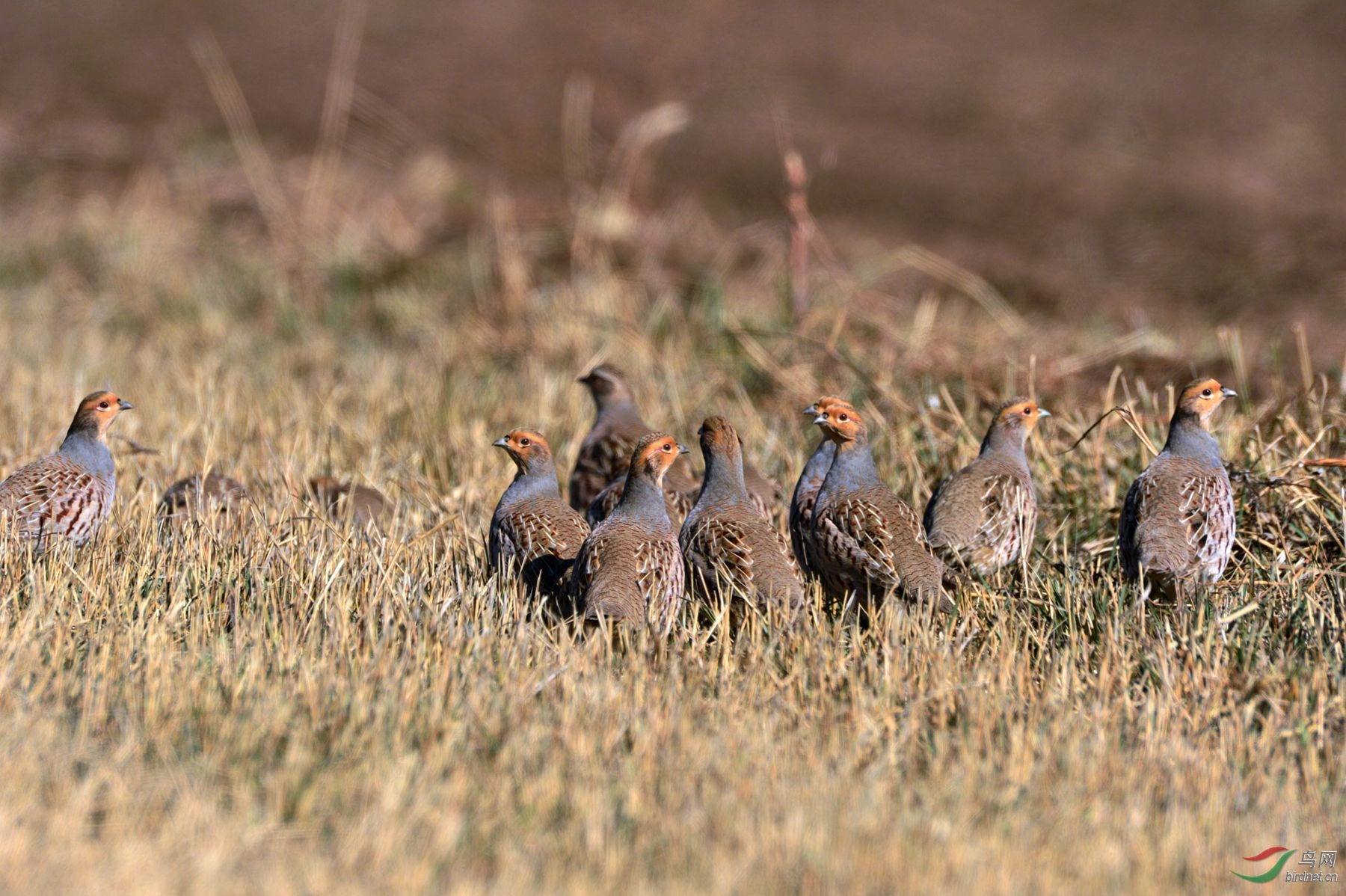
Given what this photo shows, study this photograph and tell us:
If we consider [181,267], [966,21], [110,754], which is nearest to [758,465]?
[110,754]

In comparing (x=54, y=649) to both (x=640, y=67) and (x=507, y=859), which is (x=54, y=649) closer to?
(x=507, y=859)

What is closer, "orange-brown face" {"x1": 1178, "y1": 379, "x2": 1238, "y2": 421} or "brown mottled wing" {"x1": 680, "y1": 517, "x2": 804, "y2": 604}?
"brown mottled wing" {"x1": 680, "y1": 517, "x2": 804, "y2": 604}

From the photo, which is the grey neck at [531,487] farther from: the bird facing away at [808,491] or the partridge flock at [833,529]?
the bird facing away at [808,491]

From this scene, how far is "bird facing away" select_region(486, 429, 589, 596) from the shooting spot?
222 inches

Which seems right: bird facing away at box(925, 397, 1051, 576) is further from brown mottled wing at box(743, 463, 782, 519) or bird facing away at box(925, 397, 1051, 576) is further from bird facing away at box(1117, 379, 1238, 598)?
brown mottled wing at box(743, 463, 782, 519)

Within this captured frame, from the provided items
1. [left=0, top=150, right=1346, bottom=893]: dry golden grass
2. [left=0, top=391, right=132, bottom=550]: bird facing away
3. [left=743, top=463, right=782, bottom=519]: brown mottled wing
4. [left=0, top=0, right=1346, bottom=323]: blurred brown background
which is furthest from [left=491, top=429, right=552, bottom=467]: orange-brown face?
[left=0, top=0, right=1346, bottom=323]: blurred brown background

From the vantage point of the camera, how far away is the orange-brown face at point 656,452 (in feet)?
18.1

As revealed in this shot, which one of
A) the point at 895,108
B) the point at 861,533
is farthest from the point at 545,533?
the point at 895,108

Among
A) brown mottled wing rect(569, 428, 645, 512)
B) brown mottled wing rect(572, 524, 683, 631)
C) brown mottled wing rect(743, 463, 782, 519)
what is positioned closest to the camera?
brown mottled wing rect(572, 524, 683, 631)

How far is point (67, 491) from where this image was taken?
5.71m

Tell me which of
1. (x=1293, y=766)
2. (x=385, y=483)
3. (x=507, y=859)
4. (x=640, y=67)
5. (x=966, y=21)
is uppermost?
(x=966, y=21)

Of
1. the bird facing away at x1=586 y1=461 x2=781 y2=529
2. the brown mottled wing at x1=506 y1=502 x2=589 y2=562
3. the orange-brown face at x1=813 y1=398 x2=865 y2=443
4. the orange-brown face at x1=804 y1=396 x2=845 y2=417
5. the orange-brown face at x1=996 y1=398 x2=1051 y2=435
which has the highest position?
the orange-brown face at x1=996 y1=398 x2=1051 y2=435

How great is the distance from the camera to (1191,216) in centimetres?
1728

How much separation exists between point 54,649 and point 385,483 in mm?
2865
